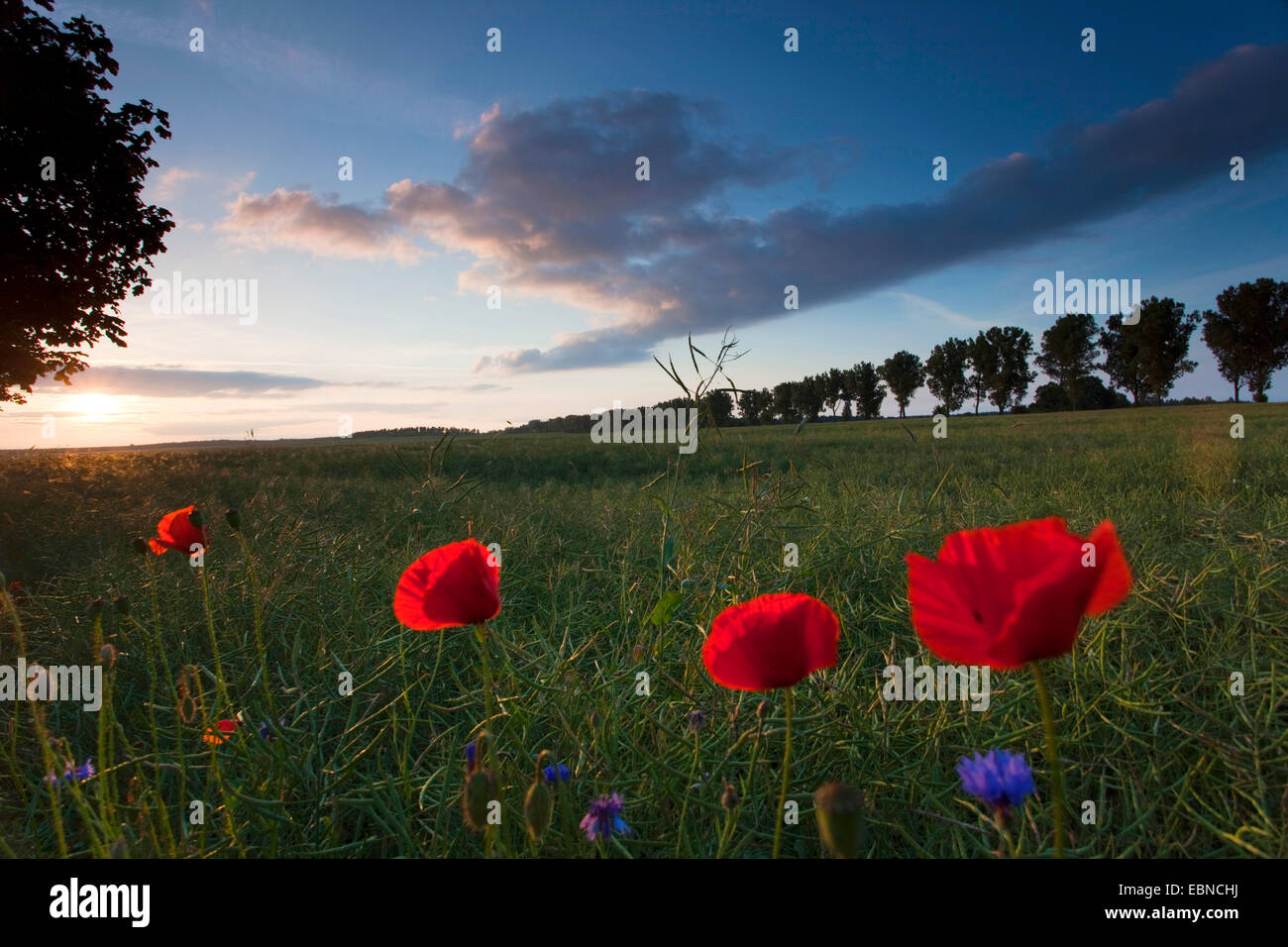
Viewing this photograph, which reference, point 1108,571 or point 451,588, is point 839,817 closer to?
point 1108,571

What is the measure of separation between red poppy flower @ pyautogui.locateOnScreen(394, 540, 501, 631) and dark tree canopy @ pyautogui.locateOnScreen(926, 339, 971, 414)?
66.2 meters

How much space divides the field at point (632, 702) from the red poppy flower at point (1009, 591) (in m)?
0.35

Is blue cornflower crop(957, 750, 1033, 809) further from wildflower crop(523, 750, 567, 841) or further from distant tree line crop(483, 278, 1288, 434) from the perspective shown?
distant tree line crop(483, 278, 1288, 434)

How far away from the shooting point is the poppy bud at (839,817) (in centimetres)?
50

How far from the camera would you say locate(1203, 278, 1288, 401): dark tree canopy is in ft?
116

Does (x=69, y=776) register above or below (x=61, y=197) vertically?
below

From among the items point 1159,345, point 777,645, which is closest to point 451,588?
point 777,645

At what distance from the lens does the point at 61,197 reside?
8477 mm

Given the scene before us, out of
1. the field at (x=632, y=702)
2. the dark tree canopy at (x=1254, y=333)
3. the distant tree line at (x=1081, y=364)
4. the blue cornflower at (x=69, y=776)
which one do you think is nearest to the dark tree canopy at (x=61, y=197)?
the field at (x=632, y=702)

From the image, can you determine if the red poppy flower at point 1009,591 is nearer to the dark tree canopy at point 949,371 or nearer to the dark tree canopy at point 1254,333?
the dark tree canopy at point 1254,333

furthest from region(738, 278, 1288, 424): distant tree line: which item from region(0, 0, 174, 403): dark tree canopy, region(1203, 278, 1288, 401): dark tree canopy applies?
region(0, 0, 174, 403): dark tree canopy

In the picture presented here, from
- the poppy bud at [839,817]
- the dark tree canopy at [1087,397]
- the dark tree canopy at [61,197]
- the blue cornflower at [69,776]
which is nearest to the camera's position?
the poppy bud at [839,817]

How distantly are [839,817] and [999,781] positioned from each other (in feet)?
0.89
